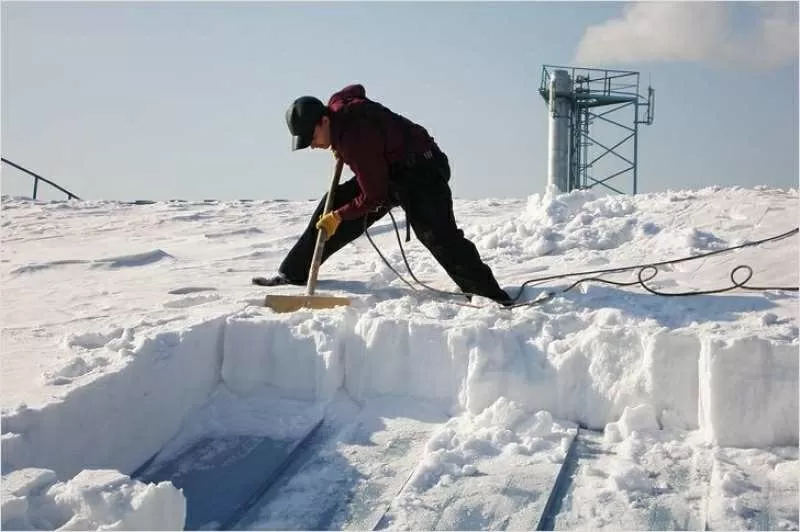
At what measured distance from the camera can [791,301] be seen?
147 inches

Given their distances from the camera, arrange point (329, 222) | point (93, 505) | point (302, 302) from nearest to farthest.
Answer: point (93, 505) → point (302, 302) → point (329, 222)

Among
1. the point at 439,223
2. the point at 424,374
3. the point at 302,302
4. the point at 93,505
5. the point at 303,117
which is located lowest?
the point at 93,505

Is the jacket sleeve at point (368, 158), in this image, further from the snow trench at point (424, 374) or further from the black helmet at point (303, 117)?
the snow trench at point (424, 374)

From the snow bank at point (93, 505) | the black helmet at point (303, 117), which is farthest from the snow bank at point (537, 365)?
the snow bank at point (93, 505)

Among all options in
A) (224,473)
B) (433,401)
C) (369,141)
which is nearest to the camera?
(224,473)

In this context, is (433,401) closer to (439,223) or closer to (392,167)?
(439,223)

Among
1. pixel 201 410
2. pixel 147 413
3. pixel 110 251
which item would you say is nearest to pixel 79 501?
pixel 147 413

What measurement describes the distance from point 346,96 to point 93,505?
108 inches

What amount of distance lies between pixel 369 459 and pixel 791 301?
2186 millimetres

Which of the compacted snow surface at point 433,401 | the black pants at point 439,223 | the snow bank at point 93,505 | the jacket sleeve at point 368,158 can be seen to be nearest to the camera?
the snow bank at point 93,505

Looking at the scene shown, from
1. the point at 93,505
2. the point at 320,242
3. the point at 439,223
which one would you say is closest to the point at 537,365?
Answer: the point at 439,223

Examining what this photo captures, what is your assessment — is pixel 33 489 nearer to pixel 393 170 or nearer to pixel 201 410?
pixel 201 410

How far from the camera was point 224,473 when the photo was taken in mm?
2986

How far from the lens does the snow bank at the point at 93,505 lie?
6.69 feet
